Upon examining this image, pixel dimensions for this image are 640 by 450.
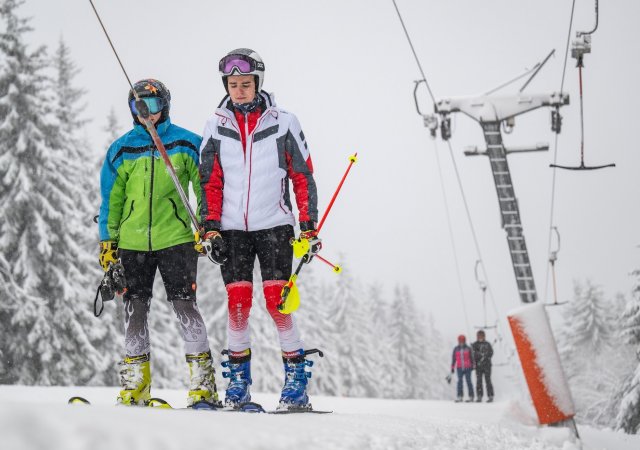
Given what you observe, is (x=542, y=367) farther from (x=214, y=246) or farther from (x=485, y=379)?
(x=485, y=379)

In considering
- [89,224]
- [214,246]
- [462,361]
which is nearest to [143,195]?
[214,246]

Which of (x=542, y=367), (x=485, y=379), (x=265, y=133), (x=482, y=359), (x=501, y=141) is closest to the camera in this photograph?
(x=265, y=133)

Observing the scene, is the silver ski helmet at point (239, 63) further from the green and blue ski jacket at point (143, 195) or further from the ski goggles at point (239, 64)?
the green and blue ski jacket at point (143, 195)

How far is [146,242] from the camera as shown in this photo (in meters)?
4.76

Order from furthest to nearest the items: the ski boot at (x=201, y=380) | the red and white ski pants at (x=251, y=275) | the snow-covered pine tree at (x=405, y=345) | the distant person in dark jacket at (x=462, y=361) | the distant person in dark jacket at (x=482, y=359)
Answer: the snow-covered pine tree at (x=405, y=345) → the distant person in dark jacket at (x=462, y=361) → the distant person in dark jacket at (x=482, y=359) → the red and white ski pants at (x=251, y=275) → the ski boot at (x=201, y=380)

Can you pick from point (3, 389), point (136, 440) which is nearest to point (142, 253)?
point (136, 440)

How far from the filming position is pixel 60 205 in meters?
17.3

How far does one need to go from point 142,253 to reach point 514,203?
26.1ft

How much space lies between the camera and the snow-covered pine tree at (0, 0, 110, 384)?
52.5 ft

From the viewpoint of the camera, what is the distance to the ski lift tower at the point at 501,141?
1060 centimetres

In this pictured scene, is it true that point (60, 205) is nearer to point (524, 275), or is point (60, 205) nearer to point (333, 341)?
point (524, 275)

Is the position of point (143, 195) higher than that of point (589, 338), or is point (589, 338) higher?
point (143, 195)

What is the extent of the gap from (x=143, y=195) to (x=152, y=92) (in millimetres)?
865

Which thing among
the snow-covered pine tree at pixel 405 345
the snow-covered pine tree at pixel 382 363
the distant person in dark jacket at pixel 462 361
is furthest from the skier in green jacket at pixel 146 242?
the snow-covered pine tree at pixel 405 345
